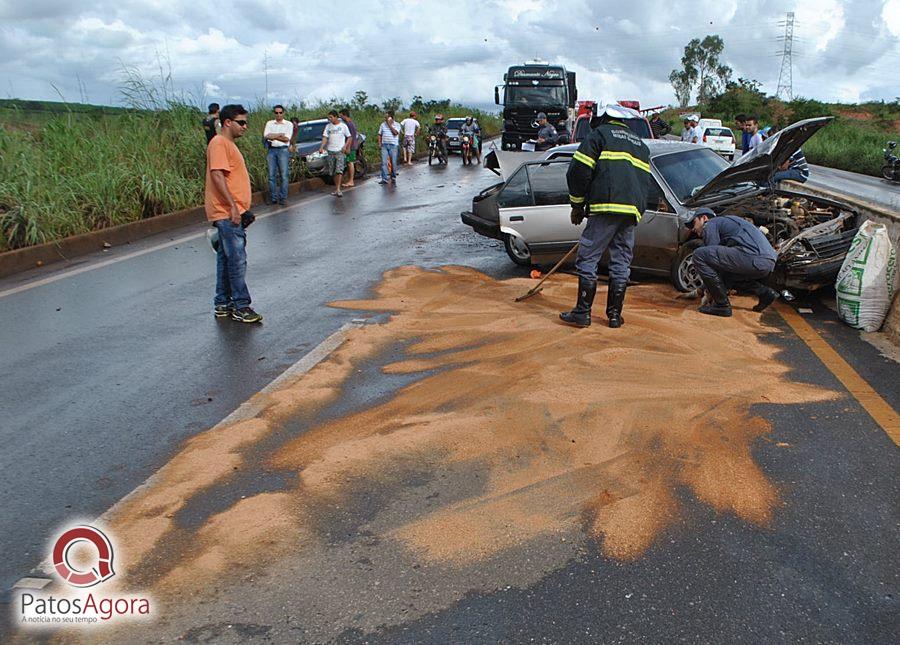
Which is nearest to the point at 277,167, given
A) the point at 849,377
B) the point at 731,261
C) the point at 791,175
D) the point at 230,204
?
the point at 230,204

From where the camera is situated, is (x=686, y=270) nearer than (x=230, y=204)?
No

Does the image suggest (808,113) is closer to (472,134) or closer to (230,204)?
(472,134)

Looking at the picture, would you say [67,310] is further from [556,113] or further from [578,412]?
[556,113]

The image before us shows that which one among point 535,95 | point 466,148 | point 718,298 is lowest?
point 718,298

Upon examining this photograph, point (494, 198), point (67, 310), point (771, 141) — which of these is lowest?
point (67, 310)

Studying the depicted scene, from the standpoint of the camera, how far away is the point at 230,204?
22.1ft

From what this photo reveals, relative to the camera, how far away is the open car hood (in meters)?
7.34

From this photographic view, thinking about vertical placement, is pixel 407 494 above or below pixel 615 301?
below

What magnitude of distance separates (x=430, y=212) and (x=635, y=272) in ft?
23.2

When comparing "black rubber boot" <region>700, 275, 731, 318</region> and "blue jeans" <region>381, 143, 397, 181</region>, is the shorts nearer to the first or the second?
"blue jeans" <region>381, 143, 397, 181</region>

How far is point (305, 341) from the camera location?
245 inches

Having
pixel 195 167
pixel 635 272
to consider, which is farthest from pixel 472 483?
pixel 195 167

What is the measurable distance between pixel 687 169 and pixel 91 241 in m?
7.94

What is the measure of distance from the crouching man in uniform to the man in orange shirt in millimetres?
3981
